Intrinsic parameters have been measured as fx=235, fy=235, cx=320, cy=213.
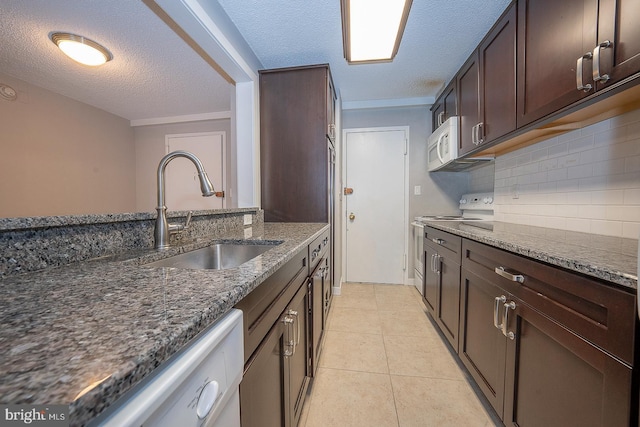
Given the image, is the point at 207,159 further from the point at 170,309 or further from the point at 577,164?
the point at 577,164

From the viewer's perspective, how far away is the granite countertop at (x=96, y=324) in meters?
0.22

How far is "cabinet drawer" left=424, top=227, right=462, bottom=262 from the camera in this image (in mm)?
1461

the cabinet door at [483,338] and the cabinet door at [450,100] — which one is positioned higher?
the cabinet door at [450,100]

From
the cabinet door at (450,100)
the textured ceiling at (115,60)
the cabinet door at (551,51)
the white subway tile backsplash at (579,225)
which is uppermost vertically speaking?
the textured ceiling at (115,60)

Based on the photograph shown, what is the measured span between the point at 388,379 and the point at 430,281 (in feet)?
2.89

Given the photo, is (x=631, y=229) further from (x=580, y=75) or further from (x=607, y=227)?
(x=580, y=75)

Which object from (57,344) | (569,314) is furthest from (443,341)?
(57,344)

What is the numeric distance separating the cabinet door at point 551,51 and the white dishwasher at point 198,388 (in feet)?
5.02

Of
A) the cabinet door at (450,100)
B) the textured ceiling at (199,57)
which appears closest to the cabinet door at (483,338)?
the cabinet door at (450,100)

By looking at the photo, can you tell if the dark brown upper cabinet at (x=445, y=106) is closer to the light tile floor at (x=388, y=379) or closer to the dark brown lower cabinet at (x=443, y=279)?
the dark brown lower cabinet at (x=443, y=279)

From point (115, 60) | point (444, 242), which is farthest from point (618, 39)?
point (115, 60)

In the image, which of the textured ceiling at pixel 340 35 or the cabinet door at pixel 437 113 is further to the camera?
the cabinet door at pixel 437 113

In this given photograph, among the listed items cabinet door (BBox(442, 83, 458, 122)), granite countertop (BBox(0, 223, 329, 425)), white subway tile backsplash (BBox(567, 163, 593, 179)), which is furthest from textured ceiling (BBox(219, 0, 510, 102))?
granite countertop (BBox(0, 223, 329, 425))

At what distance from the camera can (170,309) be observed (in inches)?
15.2
